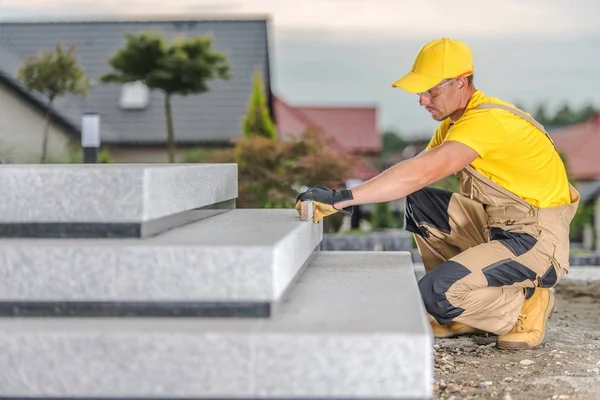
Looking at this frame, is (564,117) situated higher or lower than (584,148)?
higher

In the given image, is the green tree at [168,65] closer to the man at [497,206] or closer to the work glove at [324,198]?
the man at [497,206]

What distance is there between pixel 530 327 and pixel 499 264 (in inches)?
13.3

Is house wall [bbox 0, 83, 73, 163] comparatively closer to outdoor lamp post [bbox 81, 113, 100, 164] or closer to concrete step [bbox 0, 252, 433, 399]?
outdoor lamp post [bbox 81, 113, 100, 164]

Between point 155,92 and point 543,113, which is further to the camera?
point 543,113

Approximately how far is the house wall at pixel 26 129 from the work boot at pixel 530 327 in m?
12.5

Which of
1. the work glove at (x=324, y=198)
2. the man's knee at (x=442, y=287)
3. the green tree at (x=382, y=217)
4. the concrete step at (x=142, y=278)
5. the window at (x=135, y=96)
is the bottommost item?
the green tree at (x=382, y=217)

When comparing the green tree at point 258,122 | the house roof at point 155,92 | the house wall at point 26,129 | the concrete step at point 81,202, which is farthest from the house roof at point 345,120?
the concrete step at point 81,202

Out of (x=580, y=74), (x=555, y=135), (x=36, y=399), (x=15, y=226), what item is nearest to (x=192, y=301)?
(x=36, y=399)

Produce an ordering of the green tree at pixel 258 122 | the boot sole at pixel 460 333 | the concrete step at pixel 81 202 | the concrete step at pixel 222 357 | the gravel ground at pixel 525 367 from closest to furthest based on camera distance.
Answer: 1. the concrete step at pixel 222 357
2. the concrete step at pixel 81 202
3. the gravel ground at pixel 525 367
4. the boot sole at pixel 460 333
5. the green tree at pixel 258 122

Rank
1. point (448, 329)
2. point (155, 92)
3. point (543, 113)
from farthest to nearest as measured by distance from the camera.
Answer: point (543, 113) < point (155, 92) < point (448, 329)

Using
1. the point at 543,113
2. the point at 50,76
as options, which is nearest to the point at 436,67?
the point at 50,76

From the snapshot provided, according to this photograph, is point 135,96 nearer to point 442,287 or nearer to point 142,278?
point 442,287

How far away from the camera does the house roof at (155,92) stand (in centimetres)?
1762

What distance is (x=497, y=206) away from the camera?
3244 millimetres
